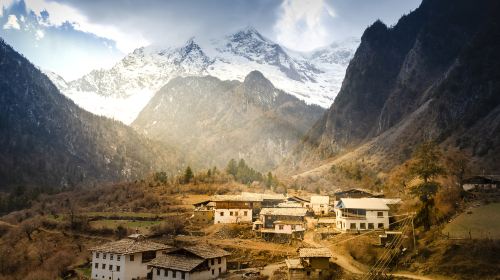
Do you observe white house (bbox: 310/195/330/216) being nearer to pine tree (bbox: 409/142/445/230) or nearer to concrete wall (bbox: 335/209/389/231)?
concrete wall (bbox: 335/209/389/231)

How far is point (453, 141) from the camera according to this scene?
134875 mm

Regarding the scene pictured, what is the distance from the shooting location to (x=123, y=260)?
62.0m

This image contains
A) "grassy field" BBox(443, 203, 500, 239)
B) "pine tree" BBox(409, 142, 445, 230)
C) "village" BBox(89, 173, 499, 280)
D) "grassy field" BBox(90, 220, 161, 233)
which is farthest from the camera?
"grassy field" BBox(90, 220, 161, 233)

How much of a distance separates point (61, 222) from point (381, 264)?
268ft

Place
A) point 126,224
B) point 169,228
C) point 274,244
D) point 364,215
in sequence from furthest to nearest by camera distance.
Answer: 1. point 126,224
2. point 169,228
3. point 274,244
4. point 364,215

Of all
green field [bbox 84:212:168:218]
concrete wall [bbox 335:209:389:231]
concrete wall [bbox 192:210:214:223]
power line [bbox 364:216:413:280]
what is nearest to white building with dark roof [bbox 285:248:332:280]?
power line [bbox 364:216:413:280]

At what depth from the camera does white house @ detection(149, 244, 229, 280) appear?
55500 mm

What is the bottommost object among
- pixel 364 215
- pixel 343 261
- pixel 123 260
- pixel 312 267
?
pixel 123 260

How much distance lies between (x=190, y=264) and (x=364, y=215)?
3107 centimetres

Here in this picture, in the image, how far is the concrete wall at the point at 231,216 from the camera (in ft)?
292

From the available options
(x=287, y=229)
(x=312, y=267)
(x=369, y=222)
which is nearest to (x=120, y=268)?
(x=312, y=267)

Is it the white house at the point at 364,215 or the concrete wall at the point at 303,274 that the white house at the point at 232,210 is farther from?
the concrete wall at the point at 303,274

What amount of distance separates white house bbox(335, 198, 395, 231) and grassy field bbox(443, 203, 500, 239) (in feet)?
46.1

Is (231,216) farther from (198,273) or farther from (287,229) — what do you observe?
(198,273)
